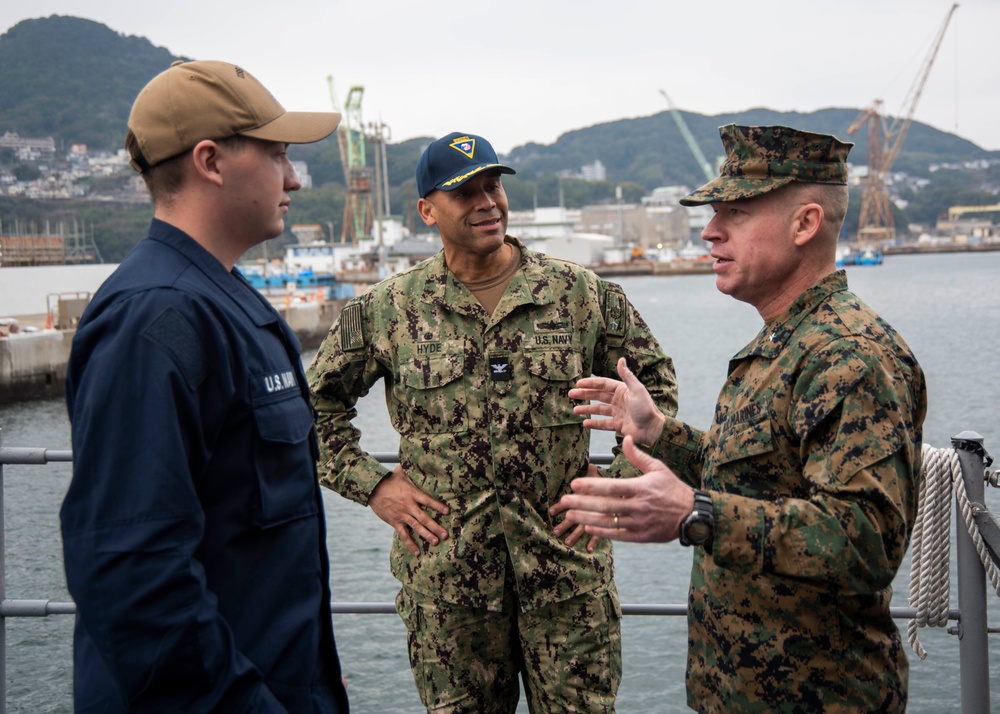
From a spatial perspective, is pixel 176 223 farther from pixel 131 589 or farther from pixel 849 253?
pixel 849 253

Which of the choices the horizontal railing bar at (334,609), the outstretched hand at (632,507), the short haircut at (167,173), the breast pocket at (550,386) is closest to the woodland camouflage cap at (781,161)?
the outstretched hand at (632,507)

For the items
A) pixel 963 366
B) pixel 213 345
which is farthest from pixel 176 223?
pixel 963 366

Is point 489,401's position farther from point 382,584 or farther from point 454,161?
point 382,584

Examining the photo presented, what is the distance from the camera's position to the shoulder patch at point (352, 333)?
10.2 feet

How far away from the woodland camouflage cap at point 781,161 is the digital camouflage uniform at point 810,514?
0.26 m

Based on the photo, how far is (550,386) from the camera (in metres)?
2.92

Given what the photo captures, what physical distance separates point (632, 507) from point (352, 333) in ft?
5.22

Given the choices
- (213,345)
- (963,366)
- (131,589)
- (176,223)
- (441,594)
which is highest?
(176,223)

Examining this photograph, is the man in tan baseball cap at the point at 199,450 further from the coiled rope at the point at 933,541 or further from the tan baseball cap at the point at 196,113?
the coiled rope at the point at 933,541

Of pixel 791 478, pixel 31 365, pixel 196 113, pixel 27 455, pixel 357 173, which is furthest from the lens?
pixel 357 173

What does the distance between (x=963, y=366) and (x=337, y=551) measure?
27.2 meters

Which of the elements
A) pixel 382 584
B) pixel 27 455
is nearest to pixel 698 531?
pixel 27 455

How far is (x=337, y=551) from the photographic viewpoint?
1195 cm

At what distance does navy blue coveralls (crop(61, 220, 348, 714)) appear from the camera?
58.9 inches
